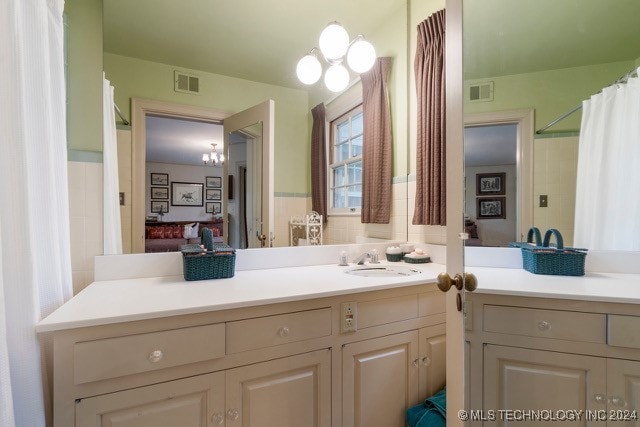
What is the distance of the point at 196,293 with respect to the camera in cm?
113

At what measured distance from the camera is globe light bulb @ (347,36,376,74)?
73.8 inches

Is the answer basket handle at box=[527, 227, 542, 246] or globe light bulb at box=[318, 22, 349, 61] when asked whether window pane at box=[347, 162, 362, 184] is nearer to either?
globe light bulb at box=[318, 22, 349, 61]

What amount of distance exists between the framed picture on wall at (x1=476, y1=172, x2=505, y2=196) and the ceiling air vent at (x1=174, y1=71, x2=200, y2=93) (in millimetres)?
1437

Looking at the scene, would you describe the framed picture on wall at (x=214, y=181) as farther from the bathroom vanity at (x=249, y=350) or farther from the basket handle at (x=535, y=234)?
the basket handle at (x=535, y=234)

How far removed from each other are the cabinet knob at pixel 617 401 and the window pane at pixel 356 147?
5.27ft

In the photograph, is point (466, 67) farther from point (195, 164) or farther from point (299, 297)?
point (195, 164)

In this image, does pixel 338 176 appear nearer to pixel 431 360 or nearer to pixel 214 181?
pixel 214 181

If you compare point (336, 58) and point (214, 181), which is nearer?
point (214, 181)

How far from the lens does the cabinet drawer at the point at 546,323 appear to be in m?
1.05

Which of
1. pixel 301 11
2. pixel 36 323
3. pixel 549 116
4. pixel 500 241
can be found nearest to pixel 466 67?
pixel 549 116

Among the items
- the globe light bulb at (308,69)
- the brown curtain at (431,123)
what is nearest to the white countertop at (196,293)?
the brown curtain at (431,123)

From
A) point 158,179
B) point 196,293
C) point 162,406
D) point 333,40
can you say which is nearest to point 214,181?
point 158,179

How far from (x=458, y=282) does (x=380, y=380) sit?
65 centimetres

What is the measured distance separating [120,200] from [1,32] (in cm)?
74
